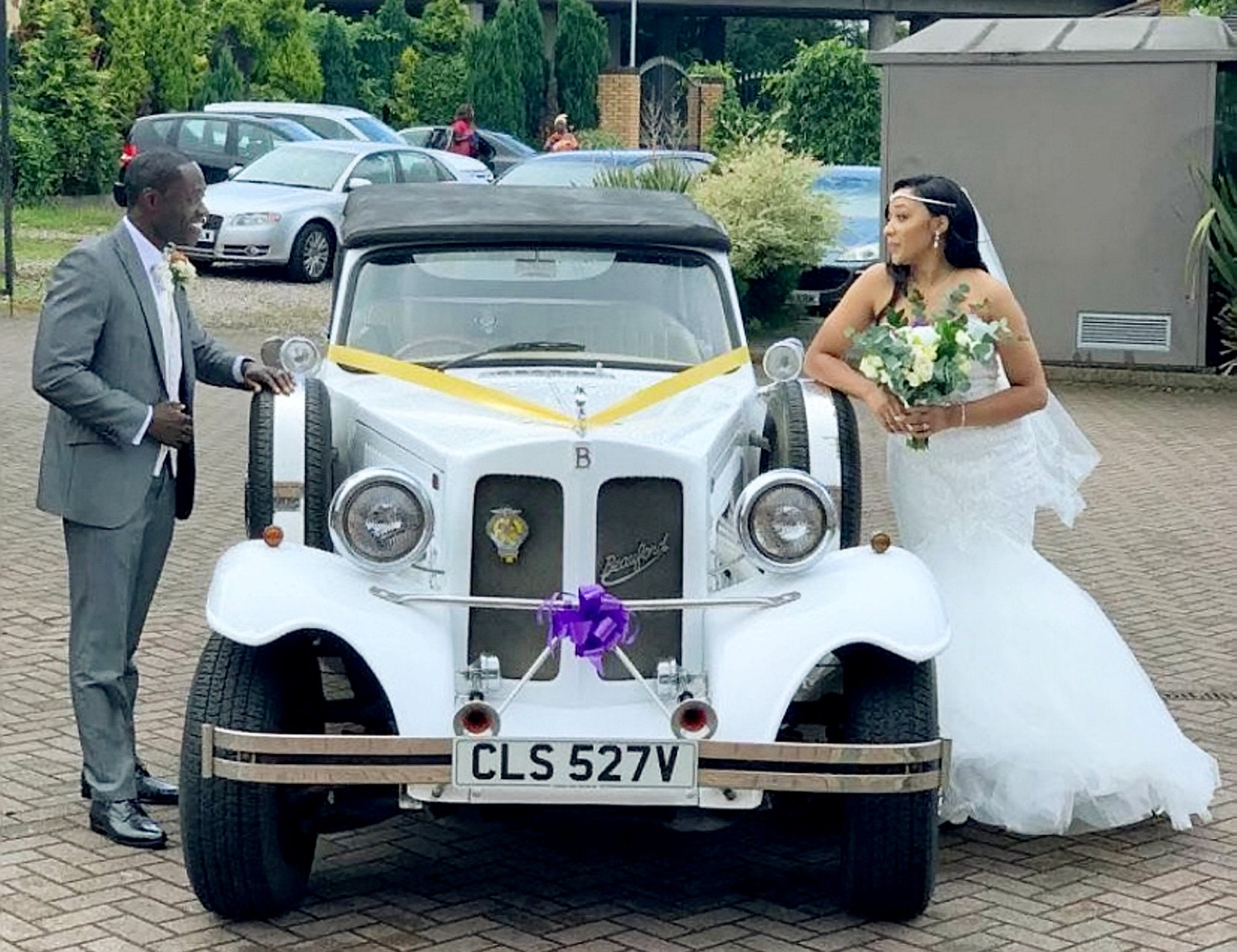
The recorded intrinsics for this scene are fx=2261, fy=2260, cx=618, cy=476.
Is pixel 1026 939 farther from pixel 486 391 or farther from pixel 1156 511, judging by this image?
pixel 1156 511

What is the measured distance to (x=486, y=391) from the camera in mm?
6445

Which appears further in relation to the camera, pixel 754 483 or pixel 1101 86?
pixel 1101 86

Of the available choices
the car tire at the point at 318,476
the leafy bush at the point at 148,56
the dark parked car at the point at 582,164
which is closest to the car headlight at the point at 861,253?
the dark parked car at the point at 582,164

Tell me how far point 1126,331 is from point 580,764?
11.9 meters

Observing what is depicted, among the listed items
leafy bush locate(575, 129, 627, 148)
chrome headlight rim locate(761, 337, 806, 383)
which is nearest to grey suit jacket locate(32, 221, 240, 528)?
chrome headlight rim locate(761, 337, 806, 383)

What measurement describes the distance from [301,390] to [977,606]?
7.24 feet

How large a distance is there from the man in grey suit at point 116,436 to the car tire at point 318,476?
345 mm

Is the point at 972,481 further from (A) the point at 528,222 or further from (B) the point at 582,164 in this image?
(B) the point at 582,164

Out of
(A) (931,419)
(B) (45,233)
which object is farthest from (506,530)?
(B) (45,233)

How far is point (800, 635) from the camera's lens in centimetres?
568

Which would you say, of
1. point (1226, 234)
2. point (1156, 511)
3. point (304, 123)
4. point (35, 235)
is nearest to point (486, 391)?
point (1156, 511)

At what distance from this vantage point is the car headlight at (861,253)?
1912 centimetres

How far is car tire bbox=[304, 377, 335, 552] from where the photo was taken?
6438mm

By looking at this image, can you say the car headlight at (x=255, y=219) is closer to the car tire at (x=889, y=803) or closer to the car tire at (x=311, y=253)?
the car tire at (x=311, y=253)
